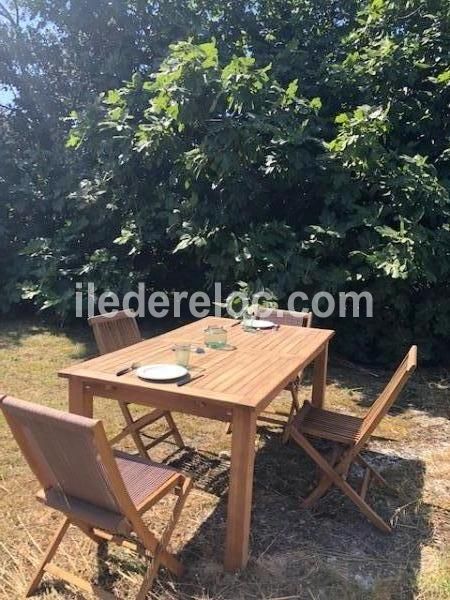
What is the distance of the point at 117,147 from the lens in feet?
21.1

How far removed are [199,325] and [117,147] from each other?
357 centimetres

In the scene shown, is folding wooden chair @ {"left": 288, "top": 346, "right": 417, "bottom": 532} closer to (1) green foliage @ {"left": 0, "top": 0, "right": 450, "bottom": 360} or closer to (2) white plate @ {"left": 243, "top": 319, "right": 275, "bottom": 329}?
(2) white plate @ {"left": 243, "top": 319, "right": 275, "bottom": 329}

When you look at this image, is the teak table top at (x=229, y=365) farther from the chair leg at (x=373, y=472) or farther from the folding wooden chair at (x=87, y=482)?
the chair leg at (x=373, y=472)

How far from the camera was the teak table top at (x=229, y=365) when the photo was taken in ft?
7.41

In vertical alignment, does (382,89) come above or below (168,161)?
above

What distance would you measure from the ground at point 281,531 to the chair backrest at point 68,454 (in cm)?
55

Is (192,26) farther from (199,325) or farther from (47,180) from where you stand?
(199,325)

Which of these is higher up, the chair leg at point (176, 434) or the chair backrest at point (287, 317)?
the chair backrest at point (287, 317)

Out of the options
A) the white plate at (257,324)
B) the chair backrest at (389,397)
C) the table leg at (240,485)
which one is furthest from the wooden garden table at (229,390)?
the white plate at (257,324)

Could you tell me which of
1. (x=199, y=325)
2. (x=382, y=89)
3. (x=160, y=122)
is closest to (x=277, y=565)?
(x=199, y=325)

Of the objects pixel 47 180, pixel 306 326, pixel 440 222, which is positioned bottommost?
pixel 306 326

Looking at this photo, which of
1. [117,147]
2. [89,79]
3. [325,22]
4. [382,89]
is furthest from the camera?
[89,79]

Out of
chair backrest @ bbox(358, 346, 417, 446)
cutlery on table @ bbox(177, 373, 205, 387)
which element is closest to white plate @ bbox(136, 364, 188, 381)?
cutlery on table @ bbox(177, 373, 205, 387)

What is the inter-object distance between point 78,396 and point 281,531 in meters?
1.33
